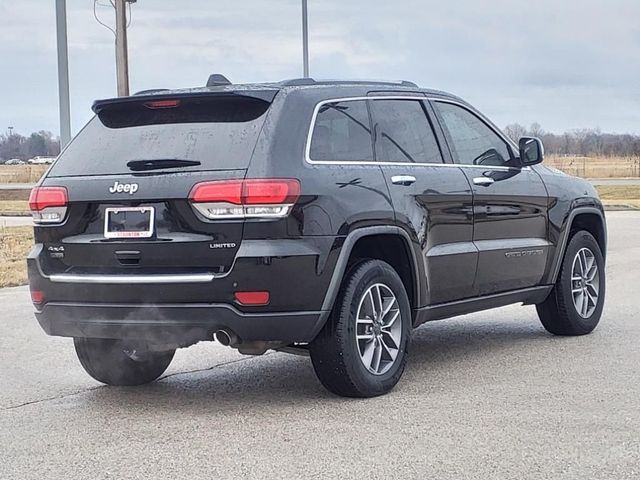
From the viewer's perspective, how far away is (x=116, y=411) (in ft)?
21.3

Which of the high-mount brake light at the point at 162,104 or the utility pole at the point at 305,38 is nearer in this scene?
the high-mount brake light at the point at 162,104

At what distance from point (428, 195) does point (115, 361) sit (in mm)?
2247

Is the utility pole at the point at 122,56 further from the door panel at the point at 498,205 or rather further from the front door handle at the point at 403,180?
the front door handle at the point at 403,180

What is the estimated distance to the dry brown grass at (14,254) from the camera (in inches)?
545

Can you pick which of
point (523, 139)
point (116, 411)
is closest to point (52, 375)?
point (116, 411)

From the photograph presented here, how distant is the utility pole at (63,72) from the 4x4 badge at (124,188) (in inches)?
446

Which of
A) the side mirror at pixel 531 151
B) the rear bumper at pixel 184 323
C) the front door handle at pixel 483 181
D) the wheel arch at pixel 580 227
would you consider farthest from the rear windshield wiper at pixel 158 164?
the wheel arch at pixel 580 227

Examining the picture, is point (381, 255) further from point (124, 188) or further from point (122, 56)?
point (122, 56)

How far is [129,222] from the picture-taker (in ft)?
20.5

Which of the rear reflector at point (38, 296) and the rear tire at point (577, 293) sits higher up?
the rear reflector at point (38, 296)

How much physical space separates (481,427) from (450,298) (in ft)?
5.58

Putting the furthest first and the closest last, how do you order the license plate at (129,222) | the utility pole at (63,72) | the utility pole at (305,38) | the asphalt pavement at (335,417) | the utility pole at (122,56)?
the utility pole at (305,38)
the utility pole at (122,56)
the utility pole at (63,72)
the license plate at (129,222)
the asphalt pavement at (335,417)

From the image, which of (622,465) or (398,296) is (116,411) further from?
(622,465)

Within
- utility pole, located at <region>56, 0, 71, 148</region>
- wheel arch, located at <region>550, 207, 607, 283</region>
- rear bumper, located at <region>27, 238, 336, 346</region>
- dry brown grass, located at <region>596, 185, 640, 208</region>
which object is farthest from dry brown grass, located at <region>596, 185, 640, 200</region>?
rear bumper, located at <region>27, 238, 336, 346</region>
